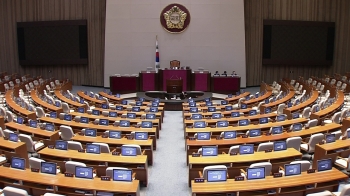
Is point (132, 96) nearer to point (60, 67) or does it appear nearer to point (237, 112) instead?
point (60, 67)

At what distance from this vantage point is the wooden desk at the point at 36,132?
10500 millimetres

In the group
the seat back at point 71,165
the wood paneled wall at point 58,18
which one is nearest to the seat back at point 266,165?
the seat back at point 71,165

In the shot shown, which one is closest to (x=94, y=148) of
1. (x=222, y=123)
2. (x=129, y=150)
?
(x=129, y=150)

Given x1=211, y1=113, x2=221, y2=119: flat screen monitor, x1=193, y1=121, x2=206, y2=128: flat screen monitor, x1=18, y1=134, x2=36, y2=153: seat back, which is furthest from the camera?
x1=211, y1=113, x2=221, y2=119: flat screen monitor

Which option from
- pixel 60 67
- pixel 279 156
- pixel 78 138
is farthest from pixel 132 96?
pixel 279 156

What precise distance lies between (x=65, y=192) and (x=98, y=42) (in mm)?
19806

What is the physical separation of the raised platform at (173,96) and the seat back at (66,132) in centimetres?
798

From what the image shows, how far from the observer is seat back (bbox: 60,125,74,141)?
10805mm

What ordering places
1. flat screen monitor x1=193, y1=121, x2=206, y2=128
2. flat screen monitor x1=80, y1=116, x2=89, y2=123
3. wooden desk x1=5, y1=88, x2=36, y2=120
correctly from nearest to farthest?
flat screen monitor x1=193, y1=121, x2=206, y2=128, flat screen monitor x1=80, y1=116, x2=89, y2=123, wooden desk x1=5, y1=88, x2=36, y2=120

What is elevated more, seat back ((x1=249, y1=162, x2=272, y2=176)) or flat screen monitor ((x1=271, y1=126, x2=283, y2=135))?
flat screen monitor ((x1=271, y1=126, x2=283, y2=135))

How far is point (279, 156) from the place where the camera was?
8.40 metres

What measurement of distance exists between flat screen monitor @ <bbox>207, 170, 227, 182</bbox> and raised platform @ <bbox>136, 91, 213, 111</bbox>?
453 inches

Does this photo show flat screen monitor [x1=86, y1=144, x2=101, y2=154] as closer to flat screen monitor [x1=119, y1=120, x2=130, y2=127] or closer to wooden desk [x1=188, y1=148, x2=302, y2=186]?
wooden desk [x1=188, y1=148, x2=302, y2=186]

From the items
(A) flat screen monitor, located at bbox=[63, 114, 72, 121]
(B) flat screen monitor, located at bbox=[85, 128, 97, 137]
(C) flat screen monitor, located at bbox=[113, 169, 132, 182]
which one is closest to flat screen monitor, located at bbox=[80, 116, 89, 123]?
(A) flat screen monitor, located at bbox=[63, 114, 72, 121]
